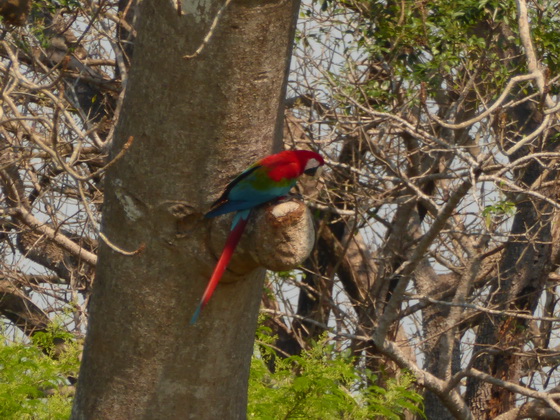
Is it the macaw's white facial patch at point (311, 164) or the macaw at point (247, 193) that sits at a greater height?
the macaw's white facial patch at point (311, 164)

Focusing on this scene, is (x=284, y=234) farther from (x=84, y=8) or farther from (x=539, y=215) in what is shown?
(x=84, y=8)

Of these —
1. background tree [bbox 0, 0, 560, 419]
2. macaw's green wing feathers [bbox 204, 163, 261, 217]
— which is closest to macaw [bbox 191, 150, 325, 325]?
macaw's green wing feathers [bbox 204, 163, 261, 217]

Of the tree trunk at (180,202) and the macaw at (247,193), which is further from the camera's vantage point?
the tree trunk at (180,202)

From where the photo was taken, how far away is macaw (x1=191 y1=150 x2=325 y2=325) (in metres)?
2.26

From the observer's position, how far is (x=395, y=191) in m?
6.58

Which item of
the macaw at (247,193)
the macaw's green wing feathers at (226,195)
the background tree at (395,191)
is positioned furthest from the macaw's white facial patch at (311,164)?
the background tree at (395,191)

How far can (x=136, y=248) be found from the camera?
2434 millimetres

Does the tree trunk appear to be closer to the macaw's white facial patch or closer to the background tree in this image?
the macaw's white facial patch

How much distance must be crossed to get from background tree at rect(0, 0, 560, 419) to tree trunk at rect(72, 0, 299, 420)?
2715 millimetres

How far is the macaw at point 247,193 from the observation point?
89.0 inches

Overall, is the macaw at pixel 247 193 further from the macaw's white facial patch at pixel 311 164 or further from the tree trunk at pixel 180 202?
the macaw's white facial patch at pixel 311 164

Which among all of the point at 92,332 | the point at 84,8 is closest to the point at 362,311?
the point at 84,8

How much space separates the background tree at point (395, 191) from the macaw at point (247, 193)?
2.67 metres

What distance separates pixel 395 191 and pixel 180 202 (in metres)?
4.36
